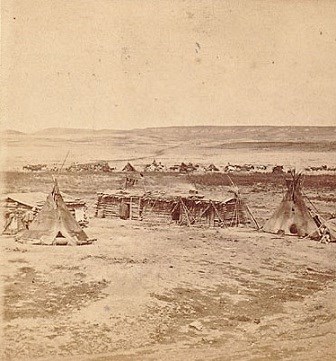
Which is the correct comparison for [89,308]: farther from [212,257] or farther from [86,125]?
[86,125]

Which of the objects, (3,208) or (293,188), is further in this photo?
(293,188)

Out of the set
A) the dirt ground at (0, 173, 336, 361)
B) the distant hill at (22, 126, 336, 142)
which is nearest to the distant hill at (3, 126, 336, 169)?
the distant hill at (22, 126, 336, 142)

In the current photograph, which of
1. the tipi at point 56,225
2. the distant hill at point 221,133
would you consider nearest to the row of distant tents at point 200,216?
the tipi at point 56,225

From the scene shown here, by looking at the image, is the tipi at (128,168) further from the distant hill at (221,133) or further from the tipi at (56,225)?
the tipi at (56,225)

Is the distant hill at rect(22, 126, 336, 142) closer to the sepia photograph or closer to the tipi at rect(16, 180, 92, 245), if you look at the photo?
the sepia photograph

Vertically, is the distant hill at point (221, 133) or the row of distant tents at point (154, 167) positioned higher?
the distant hill at point (221, 133)

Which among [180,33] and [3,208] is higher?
[180,33]

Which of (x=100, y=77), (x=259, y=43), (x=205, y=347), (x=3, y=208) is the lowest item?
(x=205, y=347)

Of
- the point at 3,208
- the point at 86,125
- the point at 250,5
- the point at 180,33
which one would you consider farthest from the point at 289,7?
the point at 3,208

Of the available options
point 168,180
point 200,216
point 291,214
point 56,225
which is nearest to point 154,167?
point 168,180
